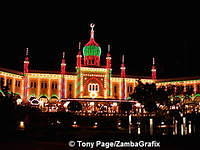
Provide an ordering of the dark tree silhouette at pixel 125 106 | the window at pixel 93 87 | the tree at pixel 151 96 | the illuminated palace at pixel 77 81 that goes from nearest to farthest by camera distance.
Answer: the tree at pixel 151 96 → the dark tree silhouette at pixel 125 106 → the illuminated palace at pixel 77 81 → the window at pixel 93 87

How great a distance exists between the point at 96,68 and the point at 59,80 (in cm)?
796

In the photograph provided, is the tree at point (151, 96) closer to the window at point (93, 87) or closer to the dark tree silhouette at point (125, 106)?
the dark tree silhouette at point (125, 106)

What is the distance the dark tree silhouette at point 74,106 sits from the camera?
5255 cm

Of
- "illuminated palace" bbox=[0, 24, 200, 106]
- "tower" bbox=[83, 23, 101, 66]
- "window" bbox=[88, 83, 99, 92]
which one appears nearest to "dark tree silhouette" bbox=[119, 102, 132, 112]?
"illuminated palace" bbox=[0, 24, 200, 106]

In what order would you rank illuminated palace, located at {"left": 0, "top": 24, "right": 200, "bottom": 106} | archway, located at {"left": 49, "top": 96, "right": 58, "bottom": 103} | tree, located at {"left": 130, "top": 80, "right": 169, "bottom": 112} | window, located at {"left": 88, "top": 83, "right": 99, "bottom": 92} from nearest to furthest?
tree, located at {"left": 130, "top": 80, "right": 169, "bottom": 112} → illuminated palace, located at {"left": 0, "top": 24, "right": 200, "bottom": 106} → window, located at {"left": 88, "top": 83, "right": 99, "bottom": 92} → archway, located at {"left": 49, "top": 96, "right": 58, "bottom": 103}

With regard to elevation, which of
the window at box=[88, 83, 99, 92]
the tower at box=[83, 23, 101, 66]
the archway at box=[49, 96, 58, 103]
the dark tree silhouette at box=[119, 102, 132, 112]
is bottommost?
the dark tree silhouette at box=[119, 102, 132, 112]

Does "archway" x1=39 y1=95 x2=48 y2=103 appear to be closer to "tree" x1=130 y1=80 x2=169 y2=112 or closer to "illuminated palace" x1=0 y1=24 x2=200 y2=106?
"illuminated palace" x1=0 y1=24 x2=200 y2=106

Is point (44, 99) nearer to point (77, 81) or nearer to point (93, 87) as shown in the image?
point (77, 81)

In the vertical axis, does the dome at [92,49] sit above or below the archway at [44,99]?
above

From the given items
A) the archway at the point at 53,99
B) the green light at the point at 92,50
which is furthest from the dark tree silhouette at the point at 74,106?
the green light at the point at 92,50

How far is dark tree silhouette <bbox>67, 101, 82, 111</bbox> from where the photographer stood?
52550 mm

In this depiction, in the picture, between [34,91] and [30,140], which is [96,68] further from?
[30,140]

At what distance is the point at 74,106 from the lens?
53375 mm

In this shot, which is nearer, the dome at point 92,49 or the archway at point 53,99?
the dome at point 92,49
